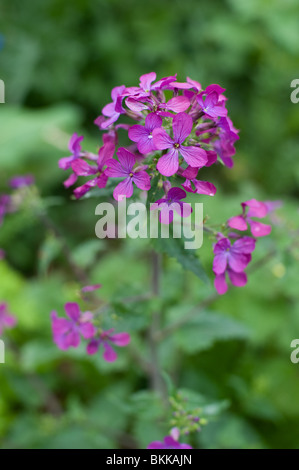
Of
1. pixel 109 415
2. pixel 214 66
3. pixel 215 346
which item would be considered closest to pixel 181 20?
pixel 214 66

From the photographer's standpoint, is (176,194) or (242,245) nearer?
(176,194)

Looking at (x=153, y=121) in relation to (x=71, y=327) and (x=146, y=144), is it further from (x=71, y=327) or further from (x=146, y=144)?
(x=71, y=327)

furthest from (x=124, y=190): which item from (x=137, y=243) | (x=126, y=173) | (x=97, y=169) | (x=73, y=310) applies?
(x=137, y=243)

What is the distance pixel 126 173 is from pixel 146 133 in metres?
0.12

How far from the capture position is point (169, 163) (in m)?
1.18

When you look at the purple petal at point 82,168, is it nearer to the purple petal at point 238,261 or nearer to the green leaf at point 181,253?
the green leaf at point 181,253

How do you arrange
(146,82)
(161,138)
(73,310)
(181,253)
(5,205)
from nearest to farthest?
1. (161,138)
2. (146,82)
3. (181,253)
4. (73,310)
5. (5,205)

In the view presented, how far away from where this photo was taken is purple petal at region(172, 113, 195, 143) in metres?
1.18

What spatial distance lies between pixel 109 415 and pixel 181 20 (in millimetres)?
3656

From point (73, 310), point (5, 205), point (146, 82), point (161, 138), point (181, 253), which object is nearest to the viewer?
point (161, 138)

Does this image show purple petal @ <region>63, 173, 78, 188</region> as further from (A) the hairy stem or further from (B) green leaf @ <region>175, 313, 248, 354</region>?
(B) green leaf @ <region>175, 313, 248, 354</region>

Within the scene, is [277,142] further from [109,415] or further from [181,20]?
[109,415]

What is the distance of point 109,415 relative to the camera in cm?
247

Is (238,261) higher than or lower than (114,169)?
lower
